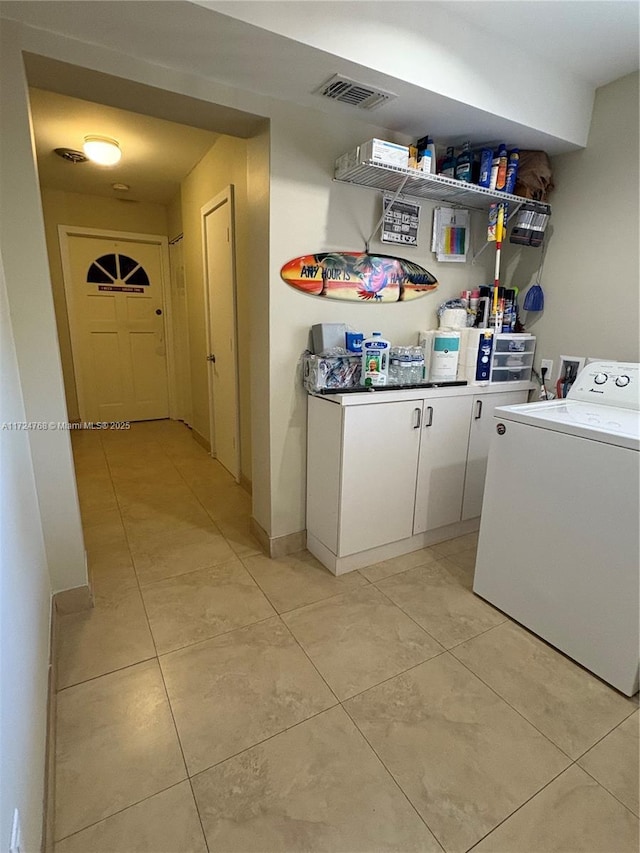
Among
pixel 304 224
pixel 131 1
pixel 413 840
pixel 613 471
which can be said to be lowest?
pixel 413 840

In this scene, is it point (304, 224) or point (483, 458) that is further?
point (483, 458)

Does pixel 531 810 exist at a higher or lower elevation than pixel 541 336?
lower

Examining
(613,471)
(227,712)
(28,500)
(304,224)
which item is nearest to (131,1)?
(304,224)

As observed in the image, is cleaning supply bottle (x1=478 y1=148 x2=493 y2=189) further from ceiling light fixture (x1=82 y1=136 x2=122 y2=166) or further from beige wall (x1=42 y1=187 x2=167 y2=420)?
beige wall (x1=42 y1=187 x2=167 y2=420)

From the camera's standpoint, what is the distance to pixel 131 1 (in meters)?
1.31

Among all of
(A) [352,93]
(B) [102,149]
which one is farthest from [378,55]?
(B) [102,149]

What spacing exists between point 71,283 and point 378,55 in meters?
4.17

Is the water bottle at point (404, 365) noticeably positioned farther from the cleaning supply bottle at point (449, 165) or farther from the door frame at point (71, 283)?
the door frame at point (71, 283)

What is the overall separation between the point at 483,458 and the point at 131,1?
2501 mm

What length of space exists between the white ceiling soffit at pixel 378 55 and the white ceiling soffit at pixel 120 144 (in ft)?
3.35

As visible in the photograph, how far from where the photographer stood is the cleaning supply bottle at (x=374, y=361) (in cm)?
212

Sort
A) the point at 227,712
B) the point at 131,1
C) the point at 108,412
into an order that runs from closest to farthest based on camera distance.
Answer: the point at 131,1
the point at 227,712
the point at 108,412

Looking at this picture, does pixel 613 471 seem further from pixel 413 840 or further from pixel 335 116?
pixel 335 116

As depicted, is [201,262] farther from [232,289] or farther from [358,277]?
[358,277]
